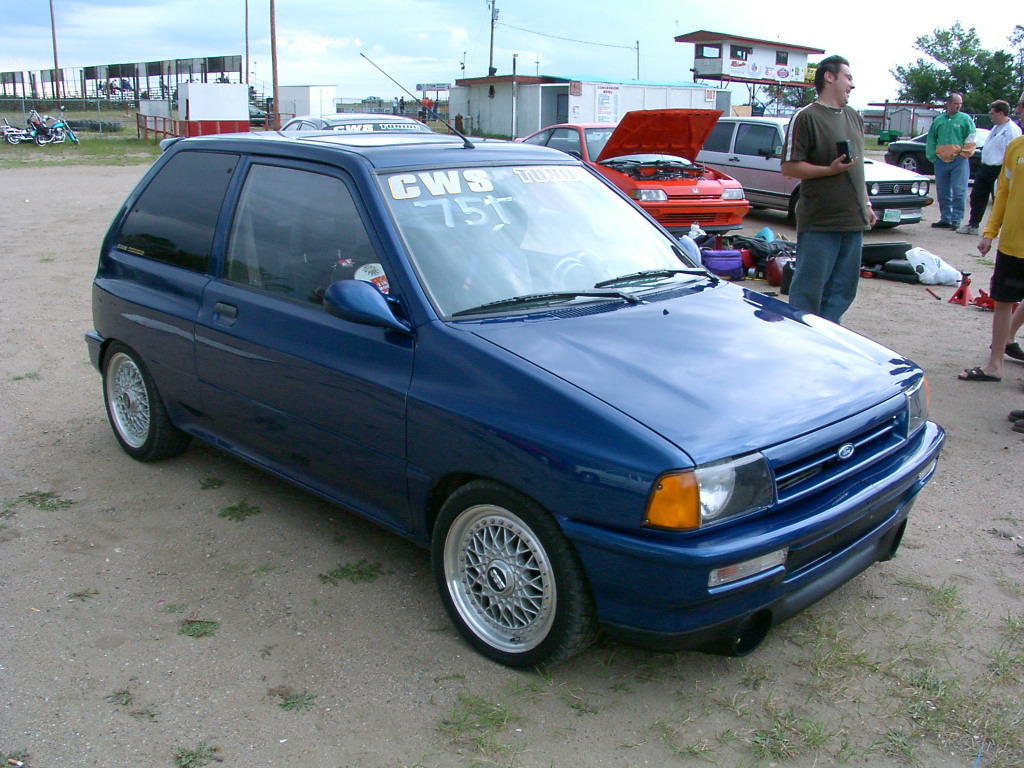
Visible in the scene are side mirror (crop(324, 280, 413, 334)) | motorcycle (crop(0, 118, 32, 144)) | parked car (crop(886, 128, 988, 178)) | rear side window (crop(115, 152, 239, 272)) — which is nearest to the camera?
side mirror (crop(324, 280, 413, 334))

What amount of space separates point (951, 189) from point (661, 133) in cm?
589

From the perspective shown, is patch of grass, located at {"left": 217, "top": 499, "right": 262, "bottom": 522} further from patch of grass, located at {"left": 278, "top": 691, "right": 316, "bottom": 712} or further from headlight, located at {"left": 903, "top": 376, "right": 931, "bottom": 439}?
headlight, located at {"left": 903, "top": 376, "right": 931, "bottom": 439}

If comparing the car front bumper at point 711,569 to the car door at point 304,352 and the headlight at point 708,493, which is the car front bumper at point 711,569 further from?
the car door at point 304,352

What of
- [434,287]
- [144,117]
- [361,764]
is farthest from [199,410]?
[144,117]

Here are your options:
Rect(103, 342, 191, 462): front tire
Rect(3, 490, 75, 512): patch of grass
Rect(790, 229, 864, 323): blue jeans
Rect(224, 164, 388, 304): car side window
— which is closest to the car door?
Rect(224, 164, 388, 304): car side window

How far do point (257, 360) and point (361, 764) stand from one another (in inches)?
68.0

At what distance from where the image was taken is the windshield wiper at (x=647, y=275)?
12.2 feet

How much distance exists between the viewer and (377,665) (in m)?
3.12

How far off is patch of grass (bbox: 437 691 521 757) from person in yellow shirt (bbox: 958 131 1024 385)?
15.6ft

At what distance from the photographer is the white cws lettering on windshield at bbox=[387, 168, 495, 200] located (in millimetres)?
3490

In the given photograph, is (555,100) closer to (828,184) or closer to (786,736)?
(828,184)

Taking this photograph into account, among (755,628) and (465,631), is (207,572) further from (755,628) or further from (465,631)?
(755,628)

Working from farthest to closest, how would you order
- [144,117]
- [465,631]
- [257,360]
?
1. [144,117]
2. [257,360]
3. [465,631]

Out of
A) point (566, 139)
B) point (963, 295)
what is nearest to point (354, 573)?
point (963, 295)
